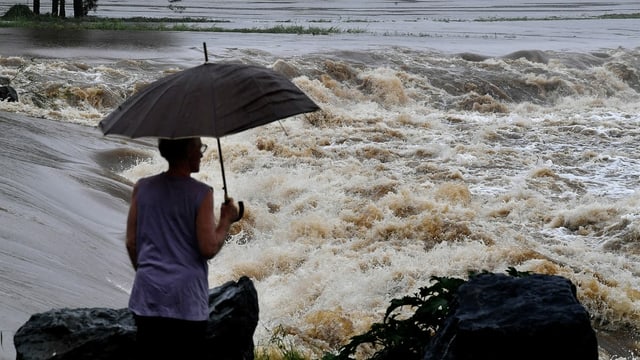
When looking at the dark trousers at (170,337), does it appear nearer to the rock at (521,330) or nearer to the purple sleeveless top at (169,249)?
the purple sleeveless top at (169,249)

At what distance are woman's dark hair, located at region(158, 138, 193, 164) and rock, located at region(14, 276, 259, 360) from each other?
4.18 ft

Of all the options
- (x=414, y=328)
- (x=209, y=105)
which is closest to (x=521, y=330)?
(x=414, y=328)

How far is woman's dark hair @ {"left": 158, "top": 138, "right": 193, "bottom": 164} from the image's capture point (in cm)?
385

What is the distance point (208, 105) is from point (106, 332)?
1.57 metres

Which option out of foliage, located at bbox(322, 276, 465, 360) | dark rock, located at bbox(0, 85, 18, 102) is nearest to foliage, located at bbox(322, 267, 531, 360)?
foliage, located at bbox(322, 276, 465, 360)

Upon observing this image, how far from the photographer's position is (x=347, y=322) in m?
8.16

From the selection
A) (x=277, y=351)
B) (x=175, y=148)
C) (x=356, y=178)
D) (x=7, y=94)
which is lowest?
(x=356, y=178)

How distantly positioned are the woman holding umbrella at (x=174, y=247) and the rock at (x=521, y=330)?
1189 millimetres

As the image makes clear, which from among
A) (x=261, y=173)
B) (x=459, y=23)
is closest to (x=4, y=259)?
(x=261, y=173)

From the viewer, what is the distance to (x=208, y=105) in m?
3.88

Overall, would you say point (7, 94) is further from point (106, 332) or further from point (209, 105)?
point (209, 105)

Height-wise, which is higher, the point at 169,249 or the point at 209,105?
the point at 209,105

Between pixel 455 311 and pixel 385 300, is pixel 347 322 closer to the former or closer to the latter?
pixel 385 300

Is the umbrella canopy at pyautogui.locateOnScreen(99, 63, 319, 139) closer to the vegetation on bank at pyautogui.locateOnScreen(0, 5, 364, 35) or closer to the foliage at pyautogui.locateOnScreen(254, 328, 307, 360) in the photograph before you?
the foliage at pyautogui.locateOnScreen(254, 328, 307, 360)
